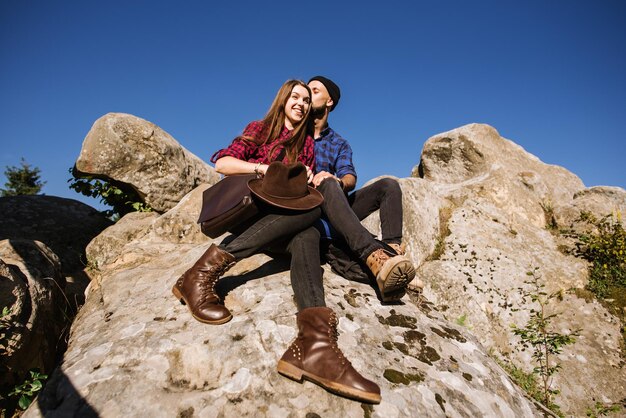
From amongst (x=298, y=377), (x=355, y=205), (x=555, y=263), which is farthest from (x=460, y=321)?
(x=298, y=377)

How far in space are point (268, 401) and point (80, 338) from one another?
74.2 inches

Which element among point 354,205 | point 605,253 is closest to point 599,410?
point 605,253

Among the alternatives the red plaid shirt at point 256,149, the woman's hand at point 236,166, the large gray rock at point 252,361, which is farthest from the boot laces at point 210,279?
the red plaid shirt at point 256,149

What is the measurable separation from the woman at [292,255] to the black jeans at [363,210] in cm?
21

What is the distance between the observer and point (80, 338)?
9.37 feet

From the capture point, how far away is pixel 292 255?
306 cm

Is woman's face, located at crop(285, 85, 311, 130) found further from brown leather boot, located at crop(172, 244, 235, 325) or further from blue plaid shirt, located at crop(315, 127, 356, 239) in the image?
brown leather boot, located at crop(172, 244, 235, 325)

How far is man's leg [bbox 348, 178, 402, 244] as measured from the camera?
377 centimetres

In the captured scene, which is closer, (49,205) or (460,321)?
(460,321)

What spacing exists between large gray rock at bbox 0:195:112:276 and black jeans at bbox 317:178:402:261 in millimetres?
4931

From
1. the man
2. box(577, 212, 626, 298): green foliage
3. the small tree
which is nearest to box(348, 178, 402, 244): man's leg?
the man

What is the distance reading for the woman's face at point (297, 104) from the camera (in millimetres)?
3941

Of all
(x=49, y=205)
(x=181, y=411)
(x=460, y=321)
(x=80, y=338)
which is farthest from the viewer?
(x=49, y=205)

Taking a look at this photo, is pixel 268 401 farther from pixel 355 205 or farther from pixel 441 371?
pixel 355 205
